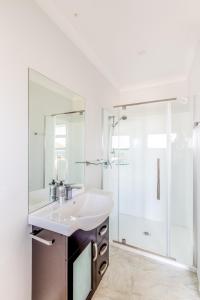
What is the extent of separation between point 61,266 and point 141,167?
2556 millimetres

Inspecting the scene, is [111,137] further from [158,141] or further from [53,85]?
[53,85]

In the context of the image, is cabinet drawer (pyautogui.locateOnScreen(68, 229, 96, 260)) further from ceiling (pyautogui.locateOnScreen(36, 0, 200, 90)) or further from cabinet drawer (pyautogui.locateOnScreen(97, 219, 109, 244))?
ceiling (pyautogui.locateOnScreen(36, 0, 200, 90))

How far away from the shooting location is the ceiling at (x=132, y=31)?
1.42 meters

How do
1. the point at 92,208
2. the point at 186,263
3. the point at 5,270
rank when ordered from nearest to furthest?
the point at 5,270
the point at 92,208
the point at 186,263

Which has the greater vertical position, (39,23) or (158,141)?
(39,23)

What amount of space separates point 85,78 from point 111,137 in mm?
1127

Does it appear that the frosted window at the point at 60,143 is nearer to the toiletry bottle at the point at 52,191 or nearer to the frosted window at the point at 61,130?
the frosted window at the point at 61,130

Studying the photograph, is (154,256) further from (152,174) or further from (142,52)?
(142,52)

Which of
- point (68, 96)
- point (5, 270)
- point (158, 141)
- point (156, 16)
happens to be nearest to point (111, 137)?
point (158, 141)

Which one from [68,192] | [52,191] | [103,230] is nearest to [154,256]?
[103,230]

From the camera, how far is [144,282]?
1821mm

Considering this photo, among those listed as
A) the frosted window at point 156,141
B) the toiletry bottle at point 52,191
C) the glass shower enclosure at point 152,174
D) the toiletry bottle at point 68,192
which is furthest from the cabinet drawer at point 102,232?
the frosted window at point 156,141

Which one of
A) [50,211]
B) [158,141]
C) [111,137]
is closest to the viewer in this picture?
[50,211]

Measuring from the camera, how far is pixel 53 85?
1613mm
